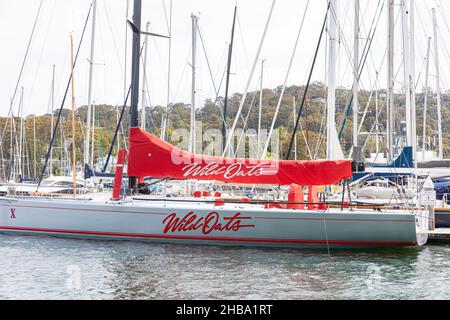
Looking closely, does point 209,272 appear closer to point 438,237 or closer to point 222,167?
point 222,167

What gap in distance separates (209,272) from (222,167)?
4307 millimetres

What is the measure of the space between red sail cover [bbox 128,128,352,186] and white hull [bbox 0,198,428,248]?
0.93 m

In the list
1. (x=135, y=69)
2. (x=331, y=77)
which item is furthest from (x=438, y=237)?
(x=135, y=69)

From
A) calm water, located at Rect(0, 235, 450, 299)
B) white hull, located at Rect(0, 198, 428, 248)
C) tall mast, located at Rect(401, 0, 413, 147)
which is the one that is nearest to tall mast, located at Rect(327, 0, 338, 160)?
white hull, located at Rect(0, 198, 428, 248)

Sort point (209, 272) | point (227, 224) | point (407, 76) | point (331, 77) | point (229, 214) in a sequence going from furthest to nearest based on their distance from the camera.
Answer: point (407, 76), point (331, 77), point (227, 224), point (229, 214), point (209, 272)

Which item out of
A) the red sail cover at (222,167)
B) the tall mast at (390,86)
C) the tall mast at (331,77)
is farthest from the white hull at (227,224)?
the tall mast at (390,86)

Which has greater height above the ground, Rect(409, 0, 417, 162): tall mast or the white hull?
Rect(409, 0, 417, 162): tall mast

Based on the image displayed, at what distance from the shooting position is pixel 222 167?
17625mm

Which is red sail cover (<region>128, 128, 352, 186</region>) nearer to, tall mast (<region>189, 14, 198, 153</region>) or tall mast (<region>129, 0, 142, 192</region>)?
tall mast (<region>129, 0, 142, 192</region>)

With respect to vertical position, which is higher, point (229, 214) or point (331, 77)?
point (331, 77)

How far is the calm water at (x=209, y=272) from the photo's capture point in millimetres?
12258

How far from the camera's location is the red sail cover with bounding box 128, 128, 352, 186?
17188mm
